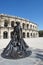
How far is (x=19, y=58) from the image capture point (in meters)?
4.66

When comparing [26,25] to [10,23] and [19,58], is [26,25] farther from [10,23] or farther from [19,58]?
[19,58]

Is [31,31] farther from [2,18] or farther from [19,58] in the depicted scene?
[19,58]

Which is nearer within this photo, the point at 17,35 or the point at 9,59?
the point at 9,59

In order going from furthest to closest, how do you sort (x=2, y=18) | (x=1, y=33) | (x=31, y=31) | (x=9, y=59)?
1. (x=31, y=31)
2. (x=2, y=18)
3. (x=1, y=33)
4. (x=9, y=59)

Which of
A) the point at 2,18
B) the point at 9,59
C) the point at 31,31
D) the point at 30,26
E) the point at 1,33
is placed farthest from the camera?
the point at 30,26

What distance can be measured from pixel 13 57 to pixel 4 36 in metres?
21.9

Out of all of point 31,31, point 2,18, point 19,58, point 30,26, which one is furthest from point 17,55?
point 30,26

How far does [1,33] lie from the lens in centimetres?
2484

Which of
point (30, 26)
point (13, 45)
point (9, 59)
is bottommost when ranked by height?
point (9, 59)

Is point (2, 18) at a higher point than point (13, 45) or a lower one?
higher

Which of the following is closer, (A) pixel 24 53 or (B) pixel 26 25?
(A) pixel 24 53

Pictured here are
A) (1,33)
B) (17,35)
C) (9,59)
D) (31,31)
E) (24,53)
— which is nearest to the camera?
(9,59)

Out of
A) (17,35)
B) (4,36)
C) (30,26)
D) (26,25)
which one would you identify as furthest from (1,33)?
(17,35)

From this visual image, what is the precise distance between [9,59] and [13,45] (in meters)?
0.77
